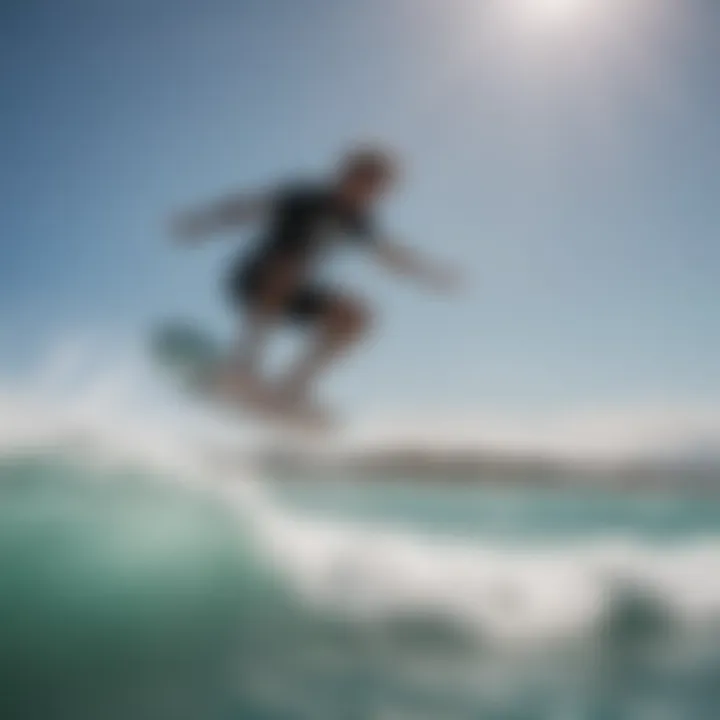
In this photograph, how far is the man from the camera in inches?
86.2

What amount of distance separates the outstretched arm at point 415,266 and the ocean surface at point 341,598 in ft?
1.73

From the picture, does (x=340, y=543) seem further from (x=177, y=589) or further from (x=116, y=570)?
(x=116, y=570)

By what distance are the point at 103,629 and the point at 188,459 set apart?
459 millimetres

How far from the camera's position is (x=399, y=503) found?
229 cm

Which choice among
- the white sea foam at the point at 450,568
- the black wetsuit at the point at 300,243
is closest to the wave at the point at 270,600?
the white sea foam at the point at 450,568

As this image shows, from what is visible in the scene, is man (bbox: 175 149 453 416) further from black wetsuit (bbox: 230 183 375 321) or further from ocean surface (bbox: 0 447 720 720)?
ocean surface (bbox: 0 447 720 720)

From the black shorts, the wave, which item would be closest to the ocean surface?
the wave

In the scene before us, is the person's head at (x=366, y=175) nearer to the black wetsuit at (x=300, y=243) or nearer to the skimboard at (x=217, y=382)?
the black wetsuit at (x=300, y=243)

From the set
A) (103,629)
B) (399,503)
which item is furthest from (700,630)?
(103,629)

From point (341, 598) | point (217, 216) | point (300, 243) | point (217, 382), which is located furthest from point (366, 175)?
point (341, 598)

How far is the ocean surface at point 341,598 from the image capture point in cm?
209

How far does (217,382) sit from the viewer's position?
7.37ft

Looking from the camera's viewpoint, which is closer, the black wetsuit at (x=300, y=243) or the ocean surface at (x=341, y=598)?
the ocean surface at (x=341, y=598)

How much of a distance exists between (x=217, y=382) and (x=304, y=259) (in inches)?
15.0
